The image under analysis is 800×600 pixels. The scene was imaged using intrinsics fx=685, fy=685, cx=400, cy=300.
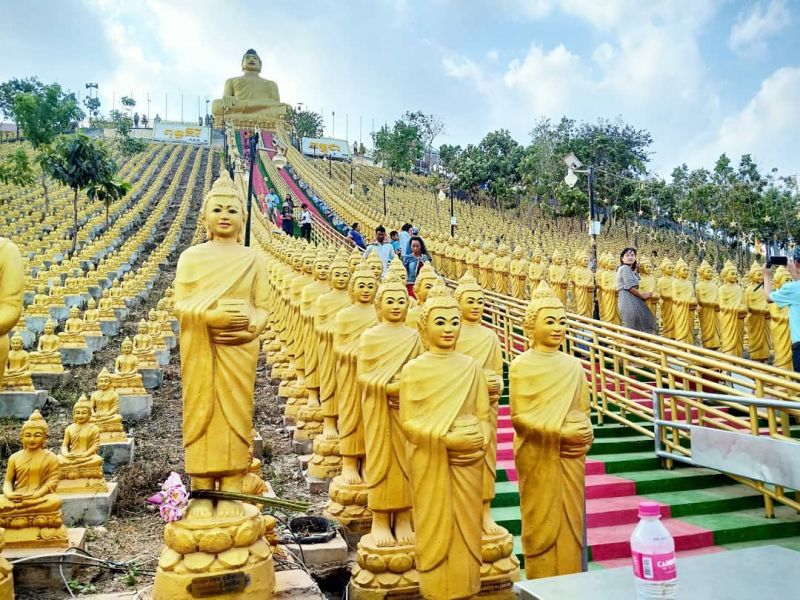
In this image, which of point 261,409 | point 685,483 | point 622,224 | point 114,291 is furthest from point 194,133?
point 685,483

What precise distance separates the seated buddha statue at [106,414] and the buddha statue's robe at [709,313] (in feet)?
27.1

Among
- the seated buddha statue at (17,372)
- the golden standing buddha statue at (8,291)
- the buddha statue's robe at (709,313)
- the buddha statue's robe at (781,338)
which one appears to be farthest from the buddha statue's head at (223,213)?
the buddha statue's robe at (709,313)

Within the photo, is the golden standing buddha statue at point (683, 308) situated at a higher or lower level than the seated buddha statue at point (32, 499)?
higher

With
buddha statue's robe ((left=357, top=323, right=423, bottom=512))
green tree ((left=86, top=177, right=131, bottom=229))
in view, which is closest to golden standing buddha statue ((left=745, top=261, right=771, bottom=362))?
buddha statue's robe ((left=357, top=323, right=423, bottom=512))

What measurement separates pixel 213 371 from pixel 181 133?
60.9m

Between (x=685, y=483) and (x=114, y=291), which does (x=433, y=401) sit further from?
(x=114, y=291)

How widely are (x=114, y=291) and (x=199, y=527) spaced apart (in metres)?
11.2

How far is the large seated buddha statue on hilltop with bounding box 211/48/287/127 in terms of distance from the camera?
1594 inches

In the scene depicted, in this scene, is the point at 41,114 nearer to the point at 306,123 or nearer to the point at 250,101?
the point at 250,101

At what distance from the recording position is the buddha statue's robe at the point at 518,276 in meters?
13.0

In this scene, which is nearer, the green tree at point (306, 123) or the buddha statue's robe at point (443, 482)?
the buddha statue's robe at point (443, 482)

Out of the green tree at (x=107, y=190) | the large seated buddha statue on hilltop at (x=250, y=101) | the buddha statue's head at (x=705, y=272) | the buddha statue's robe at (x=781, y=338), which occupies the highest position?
the large seated buddha statue on hilltop at (x=250, y=101)

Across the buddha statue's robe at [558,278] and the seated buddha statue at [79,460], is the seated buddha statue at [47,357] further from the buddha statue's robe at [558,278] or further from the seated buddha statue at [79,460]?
the buddha statue's robe at [558,278]

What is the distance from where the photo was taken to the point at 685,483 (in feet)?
21.6
